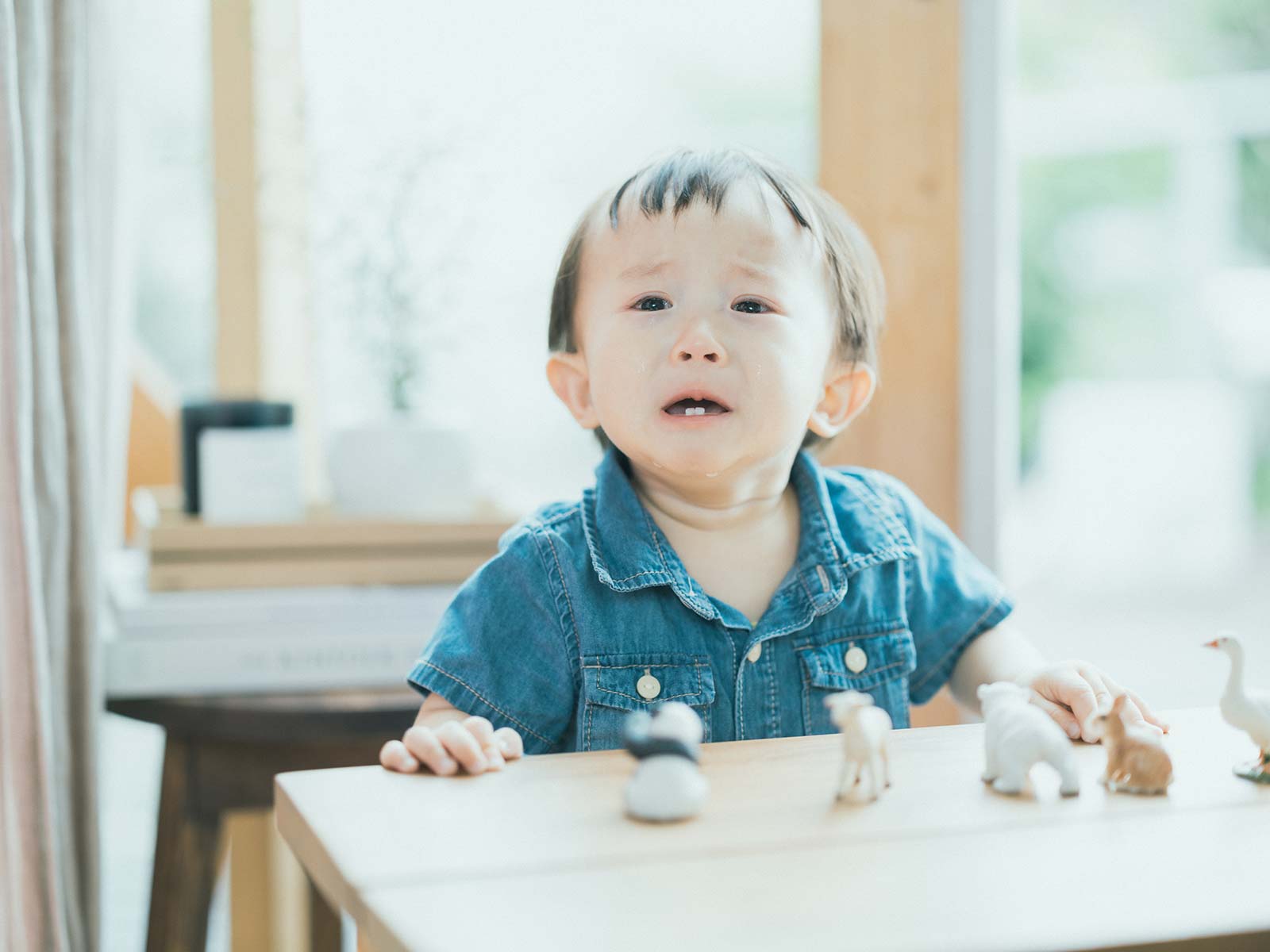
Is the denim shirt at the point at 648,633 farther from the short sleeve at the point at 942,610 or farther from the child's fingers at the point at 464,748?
the child's fingers at the point at 464,748

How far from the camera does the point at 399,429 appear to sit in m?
1.63

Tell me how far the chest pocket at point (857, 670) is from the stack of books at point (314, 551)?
0.61 m

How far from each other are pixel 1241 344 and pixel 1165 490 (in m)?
0.28

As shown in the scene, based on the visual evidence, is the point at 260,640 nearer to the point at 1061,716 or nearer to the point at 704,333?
the point at 704,333

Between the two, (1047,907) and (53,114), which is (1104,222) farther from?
(1047,907)

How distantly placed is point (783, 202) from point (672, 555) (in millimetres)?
301

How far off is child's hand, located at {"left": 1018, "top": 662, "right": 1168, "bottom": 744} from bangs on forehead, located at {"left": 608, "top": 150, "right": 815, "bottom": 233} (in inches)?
15.8

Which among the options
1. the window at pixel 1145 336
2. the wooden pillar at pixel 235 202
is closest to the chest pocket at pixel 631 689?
the window at pixel 1145 336

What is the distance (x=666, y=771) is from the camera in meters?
0.67

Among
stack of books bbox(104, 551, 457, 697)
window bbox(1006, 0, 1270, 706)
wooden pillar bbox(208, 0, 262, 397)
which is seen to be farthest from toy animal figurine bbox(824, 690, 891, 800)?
wooden pillar bbox(208, 0, 262, 397)

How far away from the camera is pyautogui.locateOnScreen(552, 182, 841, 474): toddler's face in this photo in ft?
3.28

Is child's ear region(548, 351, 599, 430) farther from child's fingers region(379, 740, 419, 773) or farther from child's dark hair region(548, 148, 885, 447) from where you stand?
child's fingers region(379, 740, 419, 773)

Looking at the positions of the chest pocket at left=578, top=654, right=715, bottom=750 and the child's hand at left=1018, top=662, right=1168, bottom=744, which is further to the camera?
the chest pocket at left=578, top=654, right=715, bottom=750

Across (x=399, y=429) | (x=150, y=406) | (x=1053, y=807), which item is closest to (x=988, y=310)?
(x=399, y=429)
